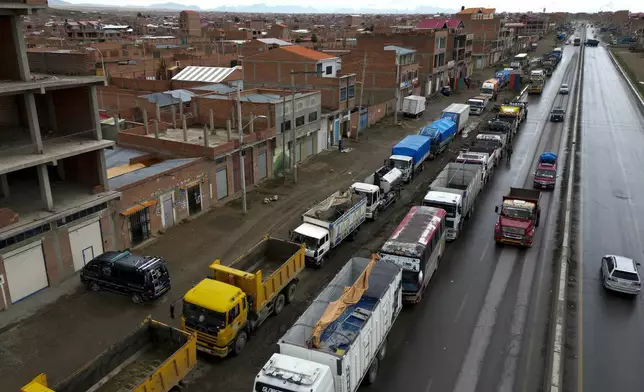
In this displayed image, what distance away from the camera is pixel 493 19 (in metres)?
148

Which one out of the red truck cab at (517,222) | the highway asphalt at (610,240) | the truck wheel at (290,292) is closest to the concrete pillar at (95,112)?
the truck wheel at (290,292)

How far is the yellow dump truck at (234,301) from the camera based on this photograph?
62.3 ft

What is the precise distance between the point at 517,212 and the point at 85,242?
25255 millimetres

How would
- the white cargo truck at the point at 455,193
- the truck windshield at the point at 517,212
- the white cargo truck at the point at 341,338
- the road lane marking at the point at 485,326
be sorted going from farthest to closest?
the truck windshield at the point at 517,212, the white cargo truck at the point at 455,193, the road lane marking at the point at 485,326, the white cargo truck at the point at 341,338

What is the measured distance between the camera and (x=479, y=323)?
22406 millimetres

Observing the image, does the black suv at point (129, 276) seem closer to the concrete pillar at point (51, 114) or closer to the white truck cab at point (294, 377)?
the concrete pillar at point (51, 114)

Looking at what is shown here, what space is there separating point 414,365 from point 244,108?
98.8 feet

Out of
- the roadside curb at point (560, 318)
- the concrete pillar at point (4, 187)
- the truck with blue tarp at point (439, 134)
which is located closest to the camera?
the roadside curb at point (560, 318)

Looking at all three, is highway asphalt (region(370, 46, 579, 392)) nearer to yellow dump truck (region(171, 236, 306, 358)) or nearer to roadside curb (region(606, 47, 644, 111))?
yellow dump truck (region(171, 236, 306, 358))

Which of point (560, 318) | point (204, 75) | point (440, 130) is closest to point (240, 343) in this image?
point (560, 318)

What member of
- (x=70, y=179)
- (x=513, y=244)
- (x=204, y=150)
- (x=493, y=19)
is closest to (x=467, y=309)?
(x=513, y=244)

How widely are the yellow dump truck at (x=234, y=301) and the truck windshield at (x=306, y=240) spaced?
246cm

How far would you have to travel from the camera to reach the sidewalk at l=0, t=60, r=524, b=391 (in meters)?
20.3

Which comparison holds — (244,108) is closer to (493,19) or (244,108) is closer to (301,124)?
(301,124)
